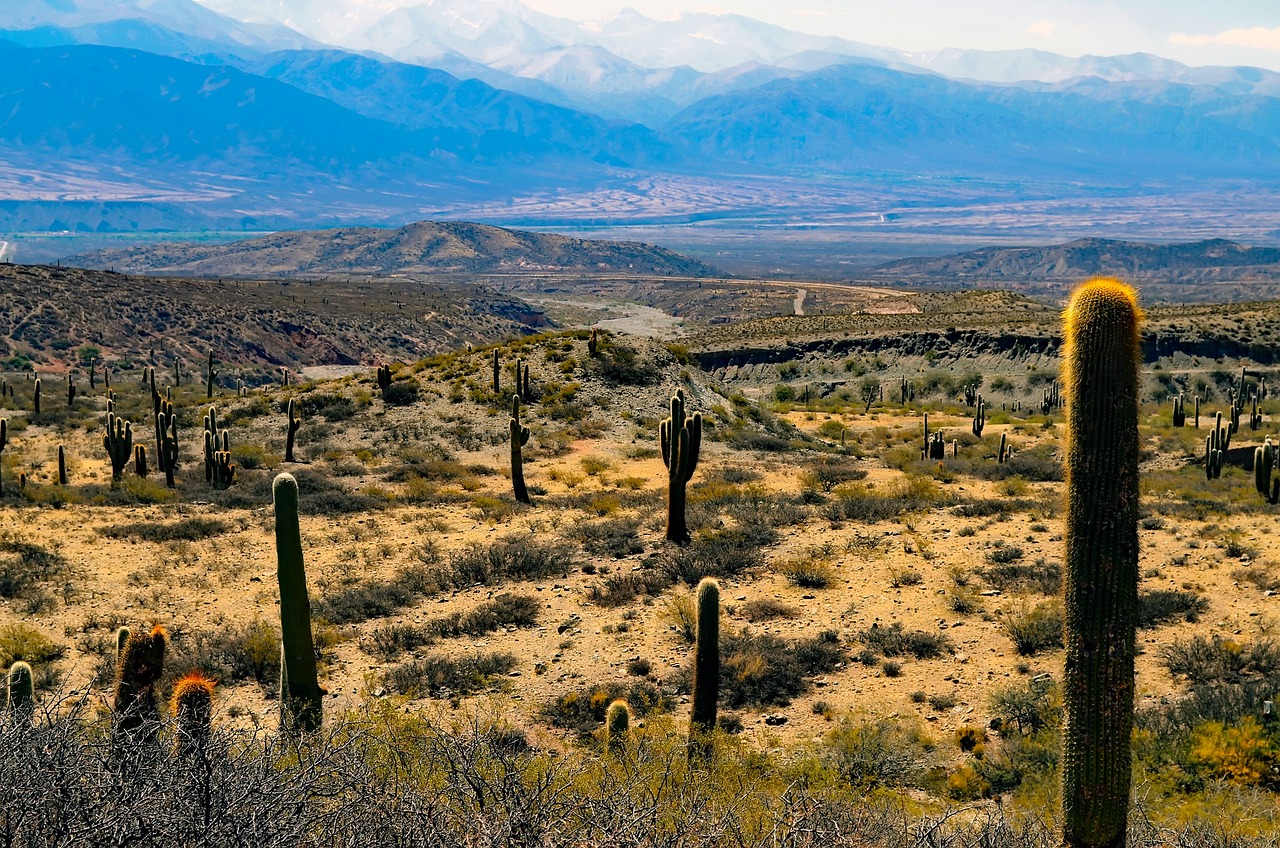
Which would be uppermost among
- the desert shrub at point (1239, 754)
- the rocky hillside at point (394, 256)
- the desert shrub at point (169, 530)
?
the rocky hillside at point (394, 256)

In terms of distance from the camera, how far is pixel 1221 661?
11.9m

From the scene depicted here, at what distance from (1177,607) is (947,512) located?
20.7 ft

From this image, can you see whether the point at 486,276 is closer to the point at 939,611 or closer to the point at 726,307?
the point at 726,307

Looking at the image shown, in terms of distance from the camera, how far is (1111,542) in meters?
7.00

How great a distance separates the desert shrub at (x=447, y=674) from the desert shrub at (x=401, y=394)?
23.8m

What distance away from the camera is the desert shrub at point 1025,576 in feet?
48.9

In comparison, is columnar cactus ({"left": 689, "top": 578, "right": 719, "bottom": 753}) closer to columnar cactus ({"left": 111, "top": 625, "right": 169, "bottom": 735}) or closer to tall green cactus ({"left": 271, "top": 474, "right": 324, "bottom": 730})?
tall green cactus ({"left": 271, "top": 474, "right": 324, "bottom": 730})

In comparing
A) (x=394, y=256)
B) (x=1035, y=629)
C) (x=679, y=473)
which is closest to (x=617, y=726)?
(x=1035, y=629)

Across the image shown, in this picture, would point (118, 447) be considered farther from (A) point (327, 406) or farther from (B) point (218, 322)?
(B) point (218, 322)

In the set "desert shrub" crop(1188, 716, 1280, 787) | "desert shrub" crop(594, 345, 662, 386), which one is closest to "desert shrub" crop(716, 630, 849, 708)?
"desert shrub" crop(1188, 716, 1280, 787)

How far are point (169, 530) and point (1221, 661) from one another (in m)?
17.1

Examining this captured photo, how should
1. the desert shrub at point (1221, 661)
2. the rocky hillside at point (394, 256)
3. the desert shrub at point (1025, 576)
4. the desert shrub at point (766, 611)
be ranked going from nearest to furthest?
1. the desert shrub at point (1221, 661)
2. the desert shrub at point (766, 611)
3. the desert shrub at point (1025, 576)
4. the rocky hillside at point (394, 256)

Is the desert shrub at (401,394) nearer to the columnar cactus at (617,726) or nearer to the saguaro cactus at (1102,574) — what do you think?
the columnar cactus at (617,726)

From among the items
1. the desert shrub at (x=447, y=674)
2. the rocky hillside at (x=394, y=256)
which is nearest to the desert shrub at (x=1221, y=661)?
the desert shrub at (x=447, y=674)
